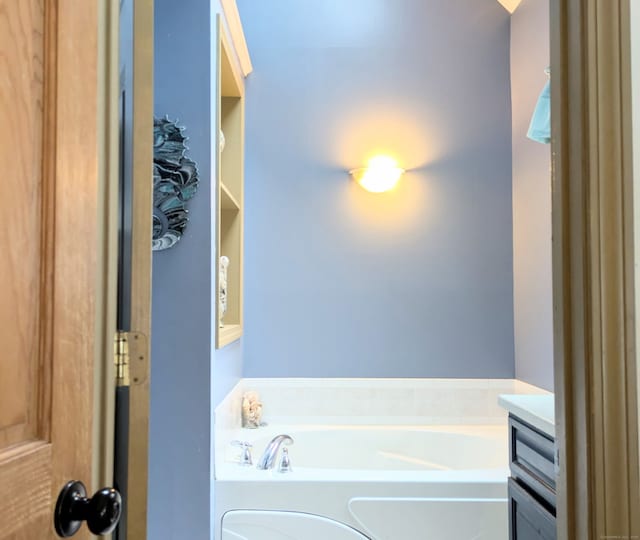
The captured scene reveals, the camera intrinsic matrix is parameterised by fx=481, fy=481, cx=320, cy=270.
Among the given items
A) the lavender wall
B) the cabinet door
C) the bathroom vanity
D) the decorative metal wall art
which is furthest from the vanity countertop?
the decorative metal wall art

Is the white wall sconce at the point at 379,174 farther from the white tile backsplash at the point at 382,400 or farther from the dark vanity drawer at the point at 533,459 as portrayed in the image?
the dark vanity drawer at the point at 533,459

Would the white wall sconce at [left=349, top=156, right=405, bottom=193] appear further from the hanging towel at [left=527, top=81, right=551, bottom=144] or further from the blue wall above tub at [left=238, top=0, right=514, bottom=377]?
the hanging towel at [left=527, top=81, right=551, bottom=144]

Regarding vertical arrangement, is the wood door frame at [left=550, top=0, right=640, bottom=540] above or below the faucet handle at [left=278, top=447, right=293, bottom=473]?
above

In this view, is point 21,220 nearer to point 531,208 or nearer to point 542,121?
point 542,121

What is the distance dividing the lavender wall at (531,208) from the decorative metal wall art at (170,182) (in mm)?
1686

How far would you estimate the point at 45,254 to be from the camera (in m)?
0.63

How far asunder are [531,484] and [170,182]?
57.5 inches

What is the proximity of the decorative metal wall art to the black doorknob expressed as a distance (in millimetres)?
1108

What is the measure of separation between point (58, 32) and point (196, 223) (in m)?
1.15

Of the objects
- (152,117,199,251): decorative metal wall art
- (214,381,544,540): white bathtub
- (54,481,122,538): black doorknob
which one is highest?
(152,117,199,251): decorative metal wall art

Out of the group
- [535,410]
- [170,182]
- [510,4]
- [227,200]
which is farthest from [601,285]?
[510,4]

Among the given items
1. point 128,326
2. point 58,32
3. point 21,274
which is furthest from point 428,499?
point 58,32

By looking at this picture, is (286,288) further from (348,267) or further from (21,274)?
(21,274)

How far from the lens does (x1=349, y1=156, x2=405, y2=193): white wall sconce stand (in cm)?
267
